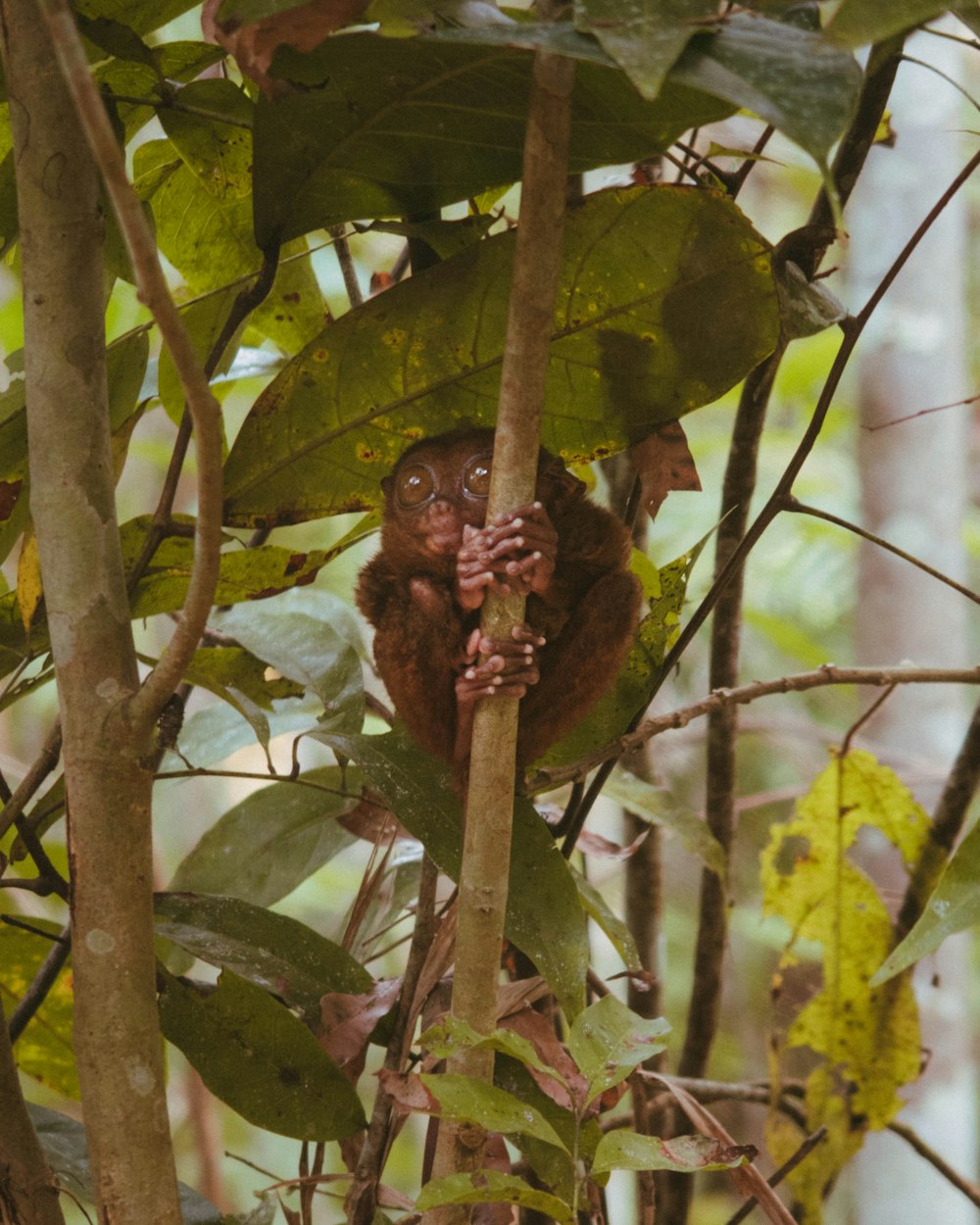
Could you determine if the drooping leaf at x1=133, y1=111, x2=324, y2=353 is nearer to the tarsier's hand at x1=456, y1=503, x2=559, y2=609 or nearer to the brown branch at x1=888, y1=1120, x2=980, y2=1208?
the tarsier's hand at x1=456, y1=503, x2=559, y2=609

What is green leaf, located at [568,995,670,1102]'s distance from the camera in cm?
125

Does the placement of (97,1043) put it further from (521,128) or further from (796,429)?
(796,429)

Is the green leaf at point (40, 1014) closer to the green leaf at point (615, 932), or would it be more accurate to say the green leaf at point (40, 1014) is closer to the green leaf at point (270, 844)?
the green leaf at point (270, 844)

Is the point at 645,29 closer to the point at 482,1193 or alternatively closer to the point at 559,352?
the point at 559,352

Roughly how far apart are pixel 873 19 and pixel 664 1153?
3.45 feet

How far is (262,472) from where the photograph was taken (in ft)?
5.24

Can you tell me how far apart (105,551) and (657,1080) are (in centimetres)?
102

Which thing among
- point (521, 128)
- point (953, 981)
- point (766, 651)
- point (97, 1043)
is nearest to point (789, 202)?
point (766, 651)

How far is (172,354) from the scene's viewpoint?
937mm

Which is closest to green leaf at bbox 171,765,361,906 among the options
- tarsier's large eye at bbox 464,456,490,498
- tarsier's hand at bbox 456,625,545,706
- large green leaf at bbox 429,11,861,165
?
tarsier's large eye at bbox 464,456,490,498

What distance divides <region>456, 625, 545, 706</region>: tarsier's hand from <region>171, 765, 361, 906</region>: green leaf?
2.06ft

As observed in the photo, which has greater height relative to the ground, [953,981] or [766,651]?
[766,651]

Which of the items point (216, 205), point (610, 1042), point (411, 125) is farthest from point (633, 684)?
point (216, 205)

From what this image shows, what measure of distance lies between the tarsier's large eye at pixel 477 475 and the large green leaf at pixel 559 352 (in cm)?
15
